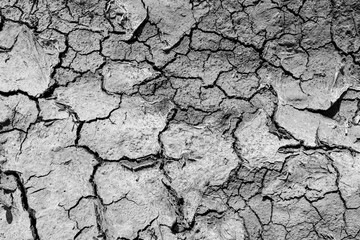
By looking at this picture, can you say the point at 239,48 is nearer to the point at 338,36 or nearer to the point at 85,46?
the point at 338,36

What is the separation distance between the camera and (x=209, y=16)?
8.55 ft

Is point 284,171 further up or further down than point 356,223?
further up

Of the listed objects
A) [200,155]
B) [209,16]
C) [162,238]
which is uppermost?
[209,16]

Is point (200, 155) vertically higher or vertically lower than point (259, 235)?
higher

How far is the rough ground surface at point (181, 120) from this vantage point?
247 centimetres

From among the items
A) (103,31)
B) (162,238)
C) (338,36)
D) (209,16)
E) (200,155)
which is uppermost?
(103,31)

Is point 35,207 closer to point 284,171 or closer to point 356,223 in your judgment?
point 284,171

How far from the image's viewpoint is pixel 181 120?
2.53 meters

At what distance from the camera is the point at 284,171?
248 centimetres

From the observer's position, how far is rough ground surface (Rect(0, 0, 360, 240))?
247cm

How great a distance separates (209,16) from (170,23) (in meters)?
0.20

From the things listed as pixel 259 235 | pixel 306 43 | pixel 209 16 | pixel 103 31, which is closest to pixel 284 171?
pixel 259 235

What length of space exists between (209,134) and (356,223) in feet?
2.61

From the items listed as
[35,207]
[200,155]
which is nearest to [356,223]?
[200,155]
